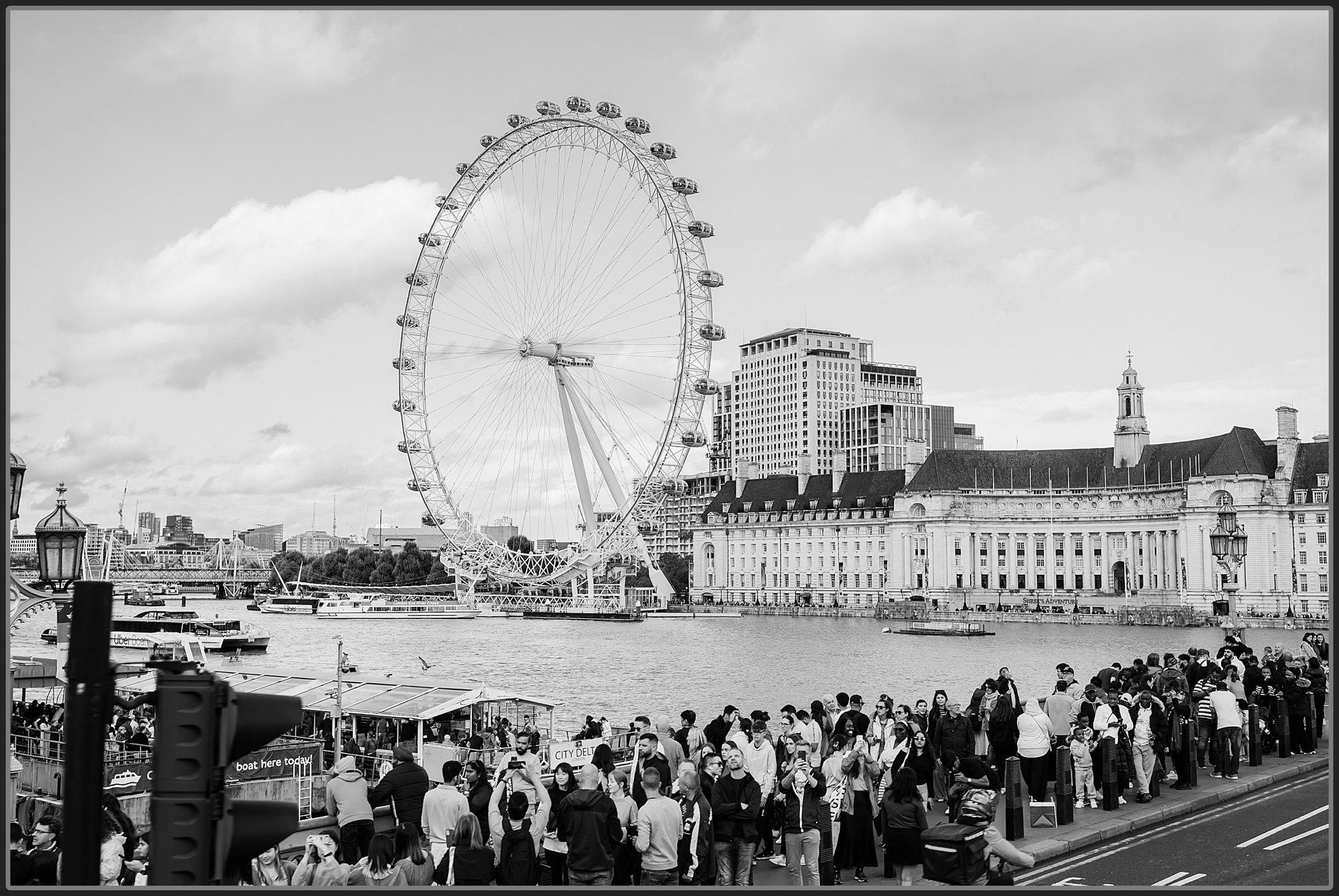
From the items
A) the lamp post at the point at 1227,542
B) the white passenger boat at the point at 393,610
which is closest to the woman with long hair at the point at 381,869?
the lamp post at the point at 1227,542

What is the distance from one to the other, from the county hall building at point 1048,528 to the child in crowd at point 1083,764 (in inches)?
4876

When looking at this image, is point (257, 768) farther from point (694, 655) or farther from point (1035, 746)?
point (694, 655)

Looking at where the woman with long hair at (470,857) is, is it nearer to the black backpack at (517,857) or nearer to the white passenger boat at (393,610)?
the black backpack at (517,857)

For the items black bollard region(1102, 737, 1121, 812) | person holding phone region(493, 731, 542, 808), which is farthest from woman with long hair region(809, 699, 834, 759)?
person holding phone region(493, 731, 542, 808)

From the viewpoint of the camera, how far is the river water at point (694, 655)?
5775cm

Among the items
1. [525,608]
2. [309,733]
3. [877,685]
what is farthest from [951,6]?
[525,608]

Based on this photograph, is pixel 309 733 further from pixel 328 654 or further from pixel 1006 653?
pixel 1006 653

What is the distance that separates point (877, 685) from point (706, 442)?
28.5m

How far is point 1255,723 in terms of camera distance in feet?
71.7

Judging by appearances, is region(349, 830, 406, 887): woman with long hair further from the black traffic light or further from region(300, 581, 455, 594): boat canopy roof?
region(300, 581, 455, 594): boat canopy roof

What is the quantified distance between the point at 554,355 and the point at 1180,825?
225 feet

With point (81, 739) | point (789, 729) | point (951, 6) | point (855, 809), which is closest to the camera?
point (81, 739)

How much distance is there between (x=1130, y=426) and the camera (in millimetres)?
153375

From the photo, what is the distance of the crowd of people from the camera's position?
37.6ft
